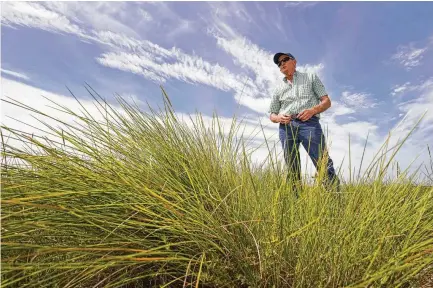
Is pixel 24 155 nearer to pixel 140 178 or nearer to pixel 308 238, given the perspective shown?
pixel 140 178

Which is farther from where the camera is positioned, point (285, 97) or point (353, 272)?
point (285, 97)

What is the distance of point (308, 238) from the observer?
126 cm

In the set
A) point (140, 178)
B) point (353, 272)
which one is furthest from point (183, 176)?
point (353, 272)

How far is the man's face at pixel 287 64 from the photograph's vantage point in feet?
11.8

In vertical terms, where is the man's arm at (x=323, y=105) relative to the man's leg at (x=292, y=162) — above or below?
above

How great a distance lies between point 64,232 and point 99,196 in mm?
184

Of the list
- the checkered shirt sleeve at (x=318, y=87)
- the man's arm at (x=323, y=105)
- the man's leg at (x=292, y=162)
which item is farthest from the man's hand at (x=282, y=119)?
the checkered shirt sleeve at (x=318, y=87)

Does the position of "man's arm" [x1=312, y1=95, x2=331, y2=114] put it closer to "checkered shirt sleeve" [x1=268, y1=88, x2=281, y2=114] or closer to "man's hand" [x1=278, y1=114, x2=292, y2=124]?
"man's hand" [x1=278, y1=114, x2=292, y2=124]

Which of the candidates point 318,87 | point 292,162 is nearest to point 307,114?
point 318,87

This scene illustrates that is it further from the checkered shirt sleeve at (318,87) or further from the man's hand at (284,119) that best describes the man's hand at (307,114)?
the checkered shirt sleeve at (318,87)

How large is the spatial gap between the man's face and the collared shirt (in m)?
0.06

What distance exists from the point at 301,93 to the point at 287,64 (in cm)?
35

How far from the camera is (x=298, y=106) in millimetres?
3486

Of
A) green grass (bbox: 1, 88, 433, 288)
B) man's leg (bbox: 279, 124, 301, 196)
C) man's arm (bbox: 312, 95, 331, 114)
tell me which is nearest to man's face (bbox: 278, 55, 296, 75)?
man's arm (bbox: 312, 95, 331, 114)
